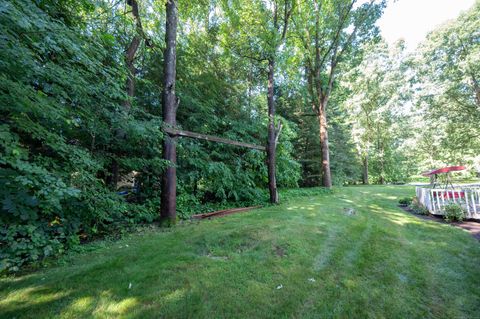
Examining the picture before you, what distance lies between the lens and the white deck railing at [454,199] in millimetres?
5048

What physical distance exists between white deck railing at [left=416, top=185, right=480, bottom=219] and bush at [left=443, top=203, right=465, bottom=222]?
0.66 ft

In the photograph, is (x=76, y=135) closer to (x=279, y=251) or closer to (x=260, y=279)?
(x=260, y=279)

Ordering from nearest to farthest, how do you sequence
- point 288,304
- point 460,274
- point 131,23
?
1. point 288,304
2. point 460,274
3. point 131,23

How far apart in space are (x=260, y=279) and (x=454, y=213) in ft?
20.0

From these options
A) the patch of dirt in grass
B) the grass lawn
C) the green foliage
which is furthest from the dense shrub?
the patch of dirt in grass

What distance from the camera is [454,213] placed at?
200 inches

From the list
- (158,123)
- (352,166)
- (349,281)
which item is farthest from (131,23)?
(352,166)

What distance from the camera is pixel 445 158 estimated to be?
534 inches

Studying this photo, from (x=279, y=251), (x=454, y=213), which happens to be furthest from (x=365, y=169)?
(x=279, y=251)

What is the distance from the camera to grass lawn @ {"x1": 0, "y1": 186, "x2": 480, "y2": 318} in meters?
1.88

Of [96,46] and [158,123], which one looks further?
[158,123]

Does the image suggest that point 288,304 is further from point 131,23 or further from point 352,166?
point 352,166

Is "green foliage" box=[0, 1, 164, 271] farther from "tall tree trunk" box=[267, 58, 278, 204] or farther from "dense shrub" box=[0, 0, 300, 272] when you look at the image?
"tall tree trunk" box=[267, 58, 278, 204]

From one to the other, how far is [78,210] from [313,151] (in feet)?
44.7
